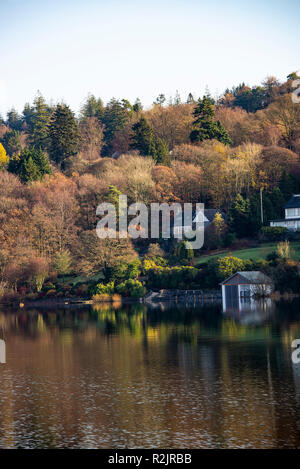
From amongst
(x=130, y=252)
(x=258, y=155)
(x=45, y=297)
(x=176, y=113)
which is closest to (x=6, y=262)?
(x=45, y=297)

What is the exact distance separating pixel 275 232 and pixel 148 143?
37587mm

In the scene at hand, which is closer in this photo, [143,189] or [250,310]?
[250,310]

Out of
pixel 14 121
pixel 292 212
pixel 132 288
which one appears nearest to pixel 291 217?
pixel 292 212

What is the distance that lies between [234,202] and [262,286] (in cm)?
2537

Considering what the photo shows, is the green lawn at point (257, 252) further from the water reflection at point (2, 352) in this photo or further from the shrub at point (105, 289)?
the water reflection at point (2, 352)

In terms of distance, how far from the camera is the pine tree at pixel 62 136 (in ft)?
407

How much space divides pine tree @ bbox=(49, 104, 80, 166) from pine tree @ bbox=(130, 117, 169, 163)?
13631 mm

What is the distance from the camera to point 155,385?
98.0 ft

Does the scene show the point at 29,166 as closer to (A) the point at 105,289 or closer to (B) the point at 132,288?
(A) the point at 105,289

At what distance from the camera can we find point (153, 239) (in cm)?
9594

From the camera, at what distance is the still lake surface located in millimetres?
21766

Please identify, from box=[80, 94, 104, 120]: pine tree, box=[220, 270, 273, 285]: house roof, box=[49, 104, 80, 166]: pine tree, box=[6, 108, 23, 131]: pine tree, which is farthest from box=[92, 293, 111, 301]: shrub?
box=[6, 108, 23, 131]: pine tree

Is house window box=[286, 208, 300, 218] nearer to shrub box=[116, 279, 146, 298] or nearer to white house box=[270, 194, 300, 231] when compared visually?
white house box=[270, 194, 300, 231]
